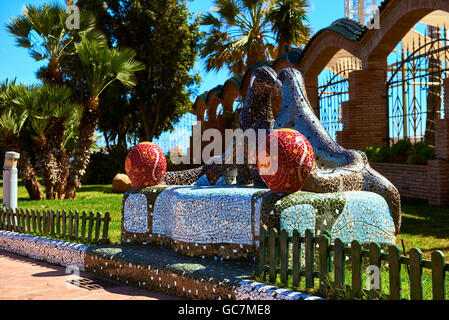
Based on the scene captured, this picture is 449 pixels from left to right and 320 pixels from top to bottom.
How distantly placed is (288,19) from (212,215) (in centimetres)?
1490

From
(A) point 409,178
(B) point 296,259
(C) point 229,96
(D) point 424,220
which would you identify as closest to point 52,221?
(B) point 296,259

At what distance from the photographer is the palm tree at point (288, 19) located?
18344 millimetres

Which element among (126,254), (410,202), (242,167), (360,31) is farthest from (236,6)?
(126,254)

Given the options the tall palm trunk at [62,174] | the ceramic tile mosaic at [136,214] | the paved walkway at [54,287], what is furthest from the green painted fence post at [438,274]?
the tall palm trunk at [62,174]

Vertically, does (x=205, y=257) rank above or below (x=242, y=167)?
below

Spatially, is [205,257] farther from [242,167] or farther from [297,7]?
[297,7]

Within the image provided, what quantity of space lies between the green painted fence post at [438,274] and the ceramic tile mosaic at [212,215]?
1.84 meters

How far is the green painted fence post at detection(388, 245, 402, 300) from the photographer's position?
10.4ft

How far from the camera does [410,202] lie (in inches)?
Answer: 421

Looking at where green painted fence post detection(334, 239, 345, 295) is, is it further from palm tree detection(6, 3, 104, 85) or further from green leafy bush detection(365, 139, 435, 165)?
palm tree detection(6, 3, 104, 85)

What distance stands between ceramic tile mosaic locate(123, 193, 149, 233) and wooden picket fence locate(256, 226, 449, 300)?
5.93 ft

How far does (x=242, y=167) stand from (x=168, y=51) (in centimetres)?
1760

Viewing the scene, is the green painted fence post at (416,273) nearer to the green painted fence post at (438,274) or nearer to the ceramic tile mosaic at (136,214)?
the green painted fence post at (438,274)
